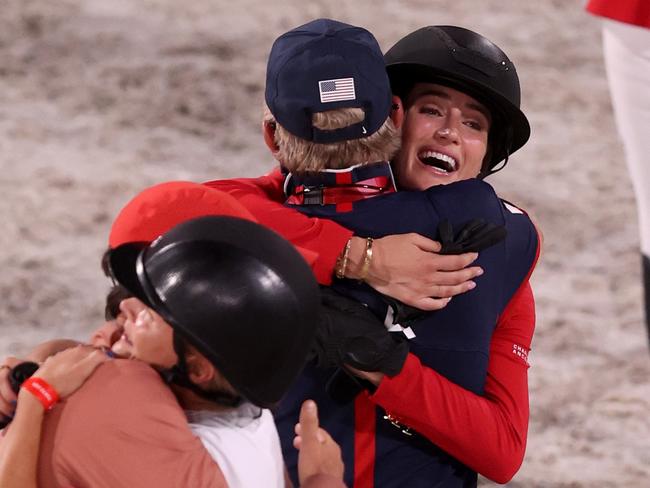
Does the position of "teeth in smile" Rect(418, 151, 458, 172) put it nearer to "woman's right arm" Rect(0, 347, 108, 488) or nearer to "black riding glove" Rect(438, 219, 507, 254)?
"black riding glove" Rect(438, 219, 507, 254)

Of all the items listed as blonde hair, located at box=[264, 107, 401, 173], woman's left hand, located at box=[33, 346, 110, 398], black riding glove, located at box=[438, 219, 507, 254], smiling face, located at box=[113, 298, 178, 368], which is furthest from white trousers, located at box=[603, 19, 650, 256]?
woman's left hand, located at box=[33, 346, 110, 398]

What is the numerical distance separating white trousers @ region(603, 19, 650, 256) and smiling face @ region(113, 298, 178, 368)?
743mm

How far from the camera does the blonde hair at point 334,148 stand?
86.7 inches

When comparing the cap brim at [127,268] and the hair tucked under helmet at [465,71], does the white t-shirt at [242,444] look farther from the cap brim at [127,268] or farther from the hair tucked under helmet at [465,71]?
the hair tucked under helmet at [465,71]

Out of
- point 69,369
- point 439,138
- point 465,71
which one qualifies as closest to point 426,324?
point 439,138

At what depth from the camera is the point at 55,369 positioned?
174 cm

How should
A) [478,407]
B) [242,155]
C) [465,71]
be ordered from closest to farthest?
[478,407]
[465,71]
[242,155]

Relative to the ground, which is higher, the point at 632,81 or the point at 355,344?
the point at 632,81

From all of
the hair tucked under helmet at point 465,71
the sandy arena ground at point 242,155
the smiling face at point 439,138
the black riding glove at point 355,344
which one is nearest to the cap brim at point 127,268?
the black riding glove at point 355,344

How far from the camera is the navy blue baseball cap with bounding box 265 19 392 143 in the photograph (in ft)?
7.21

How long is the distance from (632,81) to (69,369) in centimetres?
92

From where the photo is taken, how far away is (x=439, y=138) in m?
2.45

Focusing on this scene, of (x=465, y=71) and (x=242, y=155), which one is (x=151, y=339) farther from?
(x=242, y=155)

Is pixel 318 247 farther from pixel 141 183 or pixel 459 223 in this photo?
pixel 141 183
